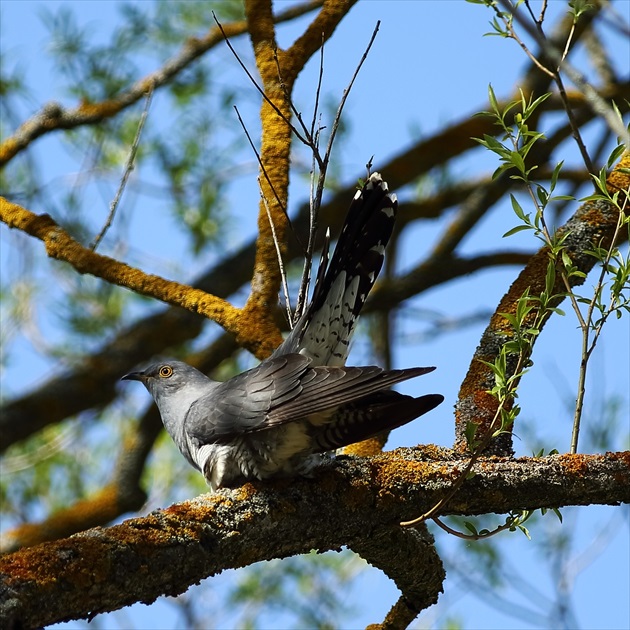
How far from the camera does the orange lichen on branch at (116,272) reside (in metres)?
3.62

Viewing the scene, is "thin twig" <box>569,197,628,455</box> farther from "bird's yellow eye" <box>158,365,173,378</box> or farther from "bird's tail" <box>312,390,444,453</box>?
"bird's yellow eye" <box>158,365,173,378</box>

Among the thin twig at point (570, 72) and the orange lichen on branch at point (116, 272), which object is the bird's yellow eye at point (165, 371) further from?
the thin twig at point (570, 72)

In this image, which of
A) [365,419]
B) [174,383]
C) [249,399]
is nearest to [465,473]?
[365,419]

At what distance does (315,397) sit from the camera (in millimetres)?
2789

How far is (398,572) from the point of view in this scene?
2881mm

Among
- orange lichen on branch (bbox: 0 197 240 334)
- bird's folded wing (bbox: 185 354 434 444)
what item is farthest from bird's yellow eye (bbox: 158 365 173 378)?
bird's folded wing (bbox: 185 354 434 444)

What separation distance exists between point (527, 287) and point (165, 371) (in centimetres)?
151

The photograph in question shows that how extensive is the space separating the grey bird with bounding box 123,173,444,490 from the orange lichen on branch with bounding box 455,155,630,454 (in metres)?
0.35

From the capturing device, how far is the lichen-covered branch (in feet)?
7.05

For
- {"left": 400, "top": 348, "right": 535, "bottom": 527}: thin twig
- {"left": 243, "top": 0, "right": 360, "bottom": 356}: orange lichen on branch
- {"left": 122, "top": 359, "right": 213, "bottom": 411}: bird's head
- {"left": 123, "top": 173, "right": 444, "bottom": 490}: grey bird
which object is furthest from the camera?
{"left": 122, "top": 359, "right": 213, "bottom": 411}: bird's head

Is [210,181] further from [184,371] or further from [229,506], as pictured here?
[229,506]

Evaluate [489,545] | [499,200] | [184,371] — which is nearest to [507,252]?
[499,200]

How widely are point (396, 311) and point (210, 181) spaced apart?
1.69 metres

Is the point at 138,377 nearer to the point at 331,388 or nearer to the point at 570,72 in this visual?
the point at 331,388
